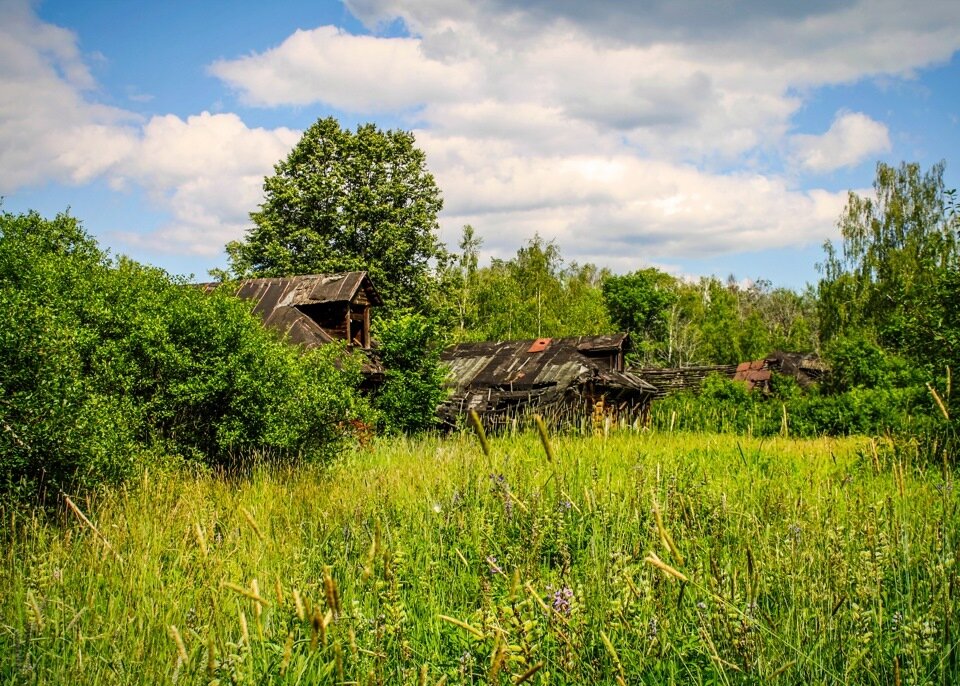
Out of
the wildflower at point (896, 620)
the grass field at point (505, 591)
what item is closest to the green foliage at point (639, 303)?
the grass field at point (505, 591)

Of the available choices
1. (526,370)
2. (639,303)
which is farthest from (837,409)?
(639,303)

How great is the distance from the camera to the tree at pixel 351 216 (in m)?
33.2

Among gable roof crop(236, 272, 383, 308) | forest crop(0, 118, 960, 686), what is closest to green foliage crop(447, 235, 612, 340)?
gable roof crop(236, 272, 383, 308)

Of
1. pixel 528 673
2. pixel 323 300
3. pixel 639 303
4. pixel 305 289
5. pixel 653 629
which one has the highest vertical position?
pixel 639 303

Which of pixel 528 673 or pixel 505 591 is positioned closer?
pixel 528 673

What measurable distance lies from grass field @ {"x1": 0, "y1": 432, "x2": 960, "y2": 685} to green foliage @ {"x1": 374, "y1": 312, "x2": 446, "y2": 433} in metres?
12.6

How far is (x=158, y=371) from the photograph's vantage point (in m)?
10.5

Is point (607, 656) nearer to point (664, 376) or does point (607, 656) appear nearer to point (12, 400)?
point (12, 400)

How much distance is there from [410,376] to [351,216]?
1688 cm

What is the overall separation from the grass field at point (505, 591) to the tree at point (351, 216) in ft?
90.0

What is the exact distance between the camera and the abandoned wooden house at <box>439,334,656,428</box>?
2456 cm

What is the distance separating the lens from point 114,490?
731cm

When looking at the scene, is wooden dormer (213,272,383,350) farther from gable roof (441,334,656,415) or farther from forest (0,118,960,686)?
forest (0,118,960,686)

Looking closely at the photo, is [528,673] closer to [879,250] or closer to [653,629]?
[653,629]
